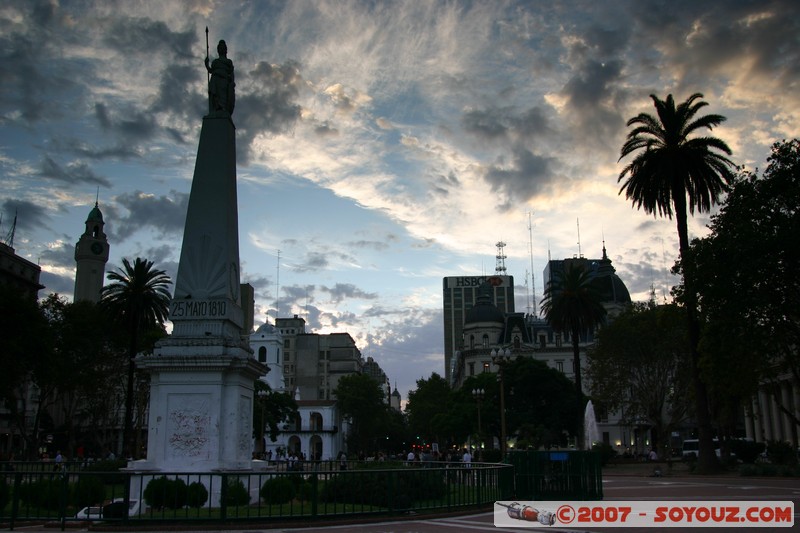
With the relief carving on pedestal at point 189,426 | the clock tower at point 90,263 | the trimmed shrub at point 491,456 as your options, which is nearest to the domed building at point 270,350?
the clock tower at point 90,263

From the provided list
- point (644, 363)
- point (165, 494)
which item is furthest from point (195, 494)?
point (644, 363)

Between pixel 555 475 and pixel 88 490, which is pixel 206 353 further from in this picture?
pixel 555 475

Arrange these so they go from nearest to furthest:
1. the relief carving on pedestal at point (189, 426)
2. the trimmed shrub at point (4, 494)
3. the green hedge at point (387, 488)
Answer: the trimmed shrub at point (4, 494)
the green hedge at point (387, 488)
the relief carving on pedestal at point (189, 426)

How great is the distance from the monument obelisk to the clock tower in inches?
3170

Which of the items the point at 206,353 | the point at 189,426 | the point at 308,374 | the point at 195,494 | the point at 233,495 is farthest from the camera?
the point at 308,374

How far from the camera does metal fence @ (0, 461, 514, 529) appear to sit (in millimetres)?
14391

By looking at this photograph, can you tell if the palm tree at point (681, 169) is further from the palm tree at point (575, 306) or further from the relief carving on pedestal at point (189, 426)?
the relief carving on pedestal at point (189, 426)

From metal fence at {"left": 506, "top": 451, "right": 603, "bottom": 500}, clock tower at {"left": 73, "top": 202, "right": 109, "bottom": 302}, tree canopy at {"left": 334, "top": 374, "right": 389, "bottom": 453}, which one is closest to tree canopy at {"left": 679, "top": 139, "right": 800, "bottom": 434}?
metal fence at {"left": 506, "top": 451, "right": 603, "bottom": 500}

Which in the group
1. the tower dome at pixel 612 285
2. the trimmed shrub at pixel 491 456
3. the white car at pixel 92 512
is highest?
the tower dome at pixel 612 285

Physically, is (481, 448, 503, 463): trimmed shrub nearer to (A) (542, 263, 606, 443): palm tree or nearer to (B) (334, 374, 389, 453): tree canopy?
(A) (542, 263, 606, 443): palm tree

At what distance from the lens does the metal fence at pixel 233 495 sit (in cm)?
1439

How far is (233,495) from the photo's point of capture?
613 inches

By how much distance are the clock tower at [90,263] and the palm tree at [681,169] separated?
75.7 meters

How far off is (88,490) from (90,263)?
3471 inches
